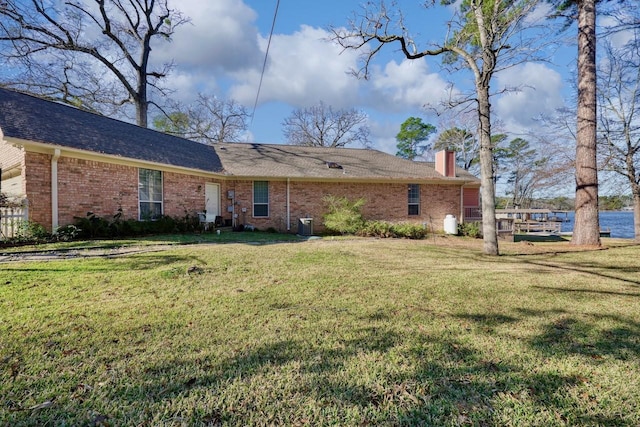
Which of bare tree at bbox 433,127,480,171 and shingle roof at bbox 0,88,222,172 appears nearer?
shingle roof at bbox 0,88,222,172

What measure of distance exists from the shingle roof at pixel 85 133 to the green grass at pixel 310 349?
5758 mm

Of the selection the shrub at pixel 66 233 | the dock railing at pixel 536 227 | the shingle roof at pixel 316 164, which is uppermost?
the shingle roof at pixel 316 164

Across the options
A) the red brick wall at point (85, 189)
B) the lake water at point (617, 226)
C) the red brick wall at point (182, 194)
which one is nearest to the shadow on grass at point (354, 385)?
the red brick wall at point (85, 189)

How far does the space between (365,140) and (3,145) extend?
2887 centimetres

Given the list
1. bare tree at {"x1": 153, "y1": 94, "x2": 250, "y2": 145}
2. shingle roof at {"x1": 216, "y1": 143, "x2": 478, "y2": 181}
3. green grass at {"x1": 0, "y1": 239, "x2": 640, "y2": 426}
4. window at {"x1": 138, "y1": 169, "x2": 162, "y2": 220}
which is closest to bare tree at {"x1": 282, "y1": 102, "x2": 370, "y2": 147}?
bare tree at {"x1": 153, "y1": 94, "x2": 250, "y2": 145}

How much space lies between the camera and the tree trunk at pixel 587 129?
33.4 ft

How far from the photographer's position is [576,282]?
17.3 feet

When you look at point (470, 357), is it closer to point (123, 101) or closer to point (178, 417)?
point (178, 417)

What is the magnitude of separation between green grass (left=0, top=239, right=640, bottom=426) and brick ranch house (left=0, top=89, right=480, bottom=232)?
506 cm

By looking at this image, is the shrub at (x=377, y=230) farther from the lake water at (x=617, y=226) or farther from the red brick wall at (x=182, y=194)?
the lake water at (x=617, y=226)

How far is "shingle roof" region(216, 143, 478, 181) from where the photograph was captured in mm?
14336

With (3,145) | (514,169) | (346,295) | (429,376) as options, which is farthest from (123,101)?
(514,169)

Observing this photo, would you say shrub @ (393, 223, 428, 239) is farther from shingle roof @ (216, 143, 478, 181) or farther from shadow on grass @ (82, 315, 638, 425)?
Answer: shadow on grass @ (82, 315, 638, 425)

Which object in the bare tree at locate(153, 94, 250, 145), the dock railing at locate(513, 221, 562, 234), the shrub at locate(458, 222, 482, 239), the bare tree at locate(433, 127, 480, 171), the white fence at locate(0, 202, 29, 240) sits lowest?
the dock railing at locate(513, 221, 562, 234)
